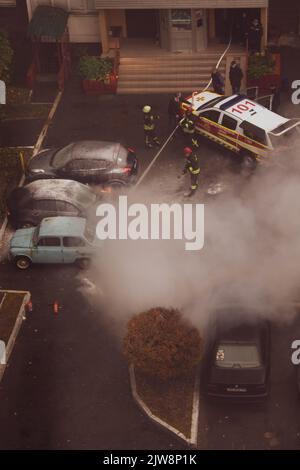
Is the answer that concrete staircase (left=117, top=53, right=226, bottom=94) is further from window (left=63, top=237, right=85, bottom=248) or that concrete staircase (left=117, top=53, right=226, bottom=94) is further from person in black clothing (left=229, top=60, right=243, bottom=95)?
window (left=63, top=237, right=85, bottom=248)

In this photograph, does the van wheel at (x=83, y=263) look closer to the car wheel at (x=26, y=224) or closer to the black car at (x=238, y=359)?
the car wheel at (x=26, y=224)

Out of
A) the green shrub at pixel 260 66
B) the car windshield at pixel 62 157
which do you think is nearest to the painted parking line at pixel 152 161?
the car windshield at pixel 62 157

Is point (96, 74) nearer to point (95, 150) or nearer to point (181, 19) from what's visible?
point (181, 19)

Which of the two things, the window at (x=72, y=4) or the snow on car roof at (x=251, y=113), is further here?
the window at (x=72, y=4)

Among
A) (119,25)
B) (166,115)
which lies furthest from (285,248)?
(119,25)

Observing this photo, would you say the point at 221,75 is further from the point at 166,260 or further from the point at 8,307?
the point at 8,307

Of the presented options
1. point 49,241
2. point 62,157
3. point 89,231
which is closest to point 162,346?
point 89,231
